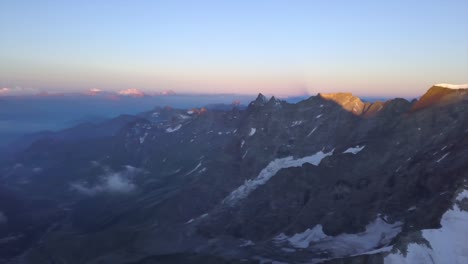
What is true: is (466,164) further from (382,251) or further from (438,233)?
(382,251)

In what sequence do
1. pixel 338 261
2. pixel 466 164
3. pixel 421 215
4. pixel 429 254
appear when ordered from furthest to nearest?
1. pixel 466 164
2. pixel 421 215
3. pixel 338 261
4. pixel 429 254

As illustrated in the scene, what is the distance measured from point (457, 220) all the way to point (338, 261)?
1720 inches

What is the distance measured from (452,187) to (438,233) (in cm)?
3463

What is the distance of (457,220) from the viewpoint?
16388 centimetres

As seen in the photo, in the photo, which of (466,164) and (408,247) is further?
(466,164)

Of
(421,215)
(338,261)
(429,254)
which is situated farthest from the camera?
(421,215)

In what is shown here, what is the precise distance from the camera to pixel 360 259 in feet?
514

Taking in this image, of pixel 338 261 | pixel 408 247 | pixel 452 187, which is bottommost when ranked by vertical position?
pixel 338 261

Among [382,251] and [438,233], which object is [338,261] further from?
[438,233]

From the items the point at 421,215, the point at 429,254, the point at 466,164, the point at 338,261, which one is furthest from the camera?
the point at 466,164

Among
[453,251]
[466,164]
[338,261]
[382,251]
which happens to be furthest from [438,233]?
[466,164]

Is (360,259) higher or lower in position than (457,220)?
lower

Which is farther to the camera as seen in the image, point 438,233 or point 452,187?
point 452,187

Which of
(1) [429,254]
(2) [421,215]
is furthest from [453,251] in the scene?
(2) [421,215]
